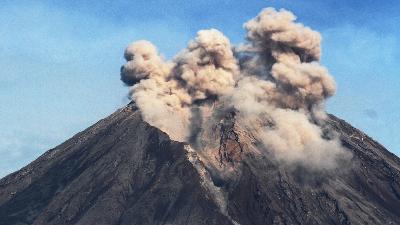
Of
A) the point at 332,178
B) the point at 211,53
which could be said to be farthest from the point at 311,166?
the point at 211,53

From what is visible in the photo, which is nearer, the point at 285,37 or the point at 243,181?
the point at 243,181

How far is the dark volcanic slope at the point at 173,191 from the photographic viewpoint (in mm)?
171625

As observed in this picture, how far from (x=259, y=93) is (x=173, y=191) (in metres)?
28.9

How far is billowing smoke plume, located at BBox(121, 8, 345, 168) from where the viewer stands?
189 m

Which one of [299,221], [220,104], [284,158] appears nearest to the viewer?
[299,221]

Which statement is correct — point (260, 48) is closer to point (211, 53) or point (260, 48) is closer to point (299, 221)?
point (211, 53)

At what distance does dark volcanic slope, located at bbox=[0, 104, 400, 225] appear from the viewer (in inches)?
6757

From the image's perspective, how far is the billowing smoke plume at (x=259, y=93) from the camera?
18938 cm

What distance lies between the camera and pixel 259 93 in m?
193

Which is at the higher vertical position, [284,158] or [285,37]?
[285,37]

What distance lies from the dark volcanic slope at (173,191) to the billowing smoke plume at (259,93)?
4.83 meters

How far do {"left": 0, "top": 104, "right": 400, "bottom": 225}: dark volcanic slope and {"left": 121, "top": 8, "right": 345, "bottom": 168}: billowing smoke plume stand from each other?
4832 mm

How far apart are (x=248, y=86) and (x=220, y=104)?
330 inches

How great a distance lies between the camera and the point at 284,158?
185 m
